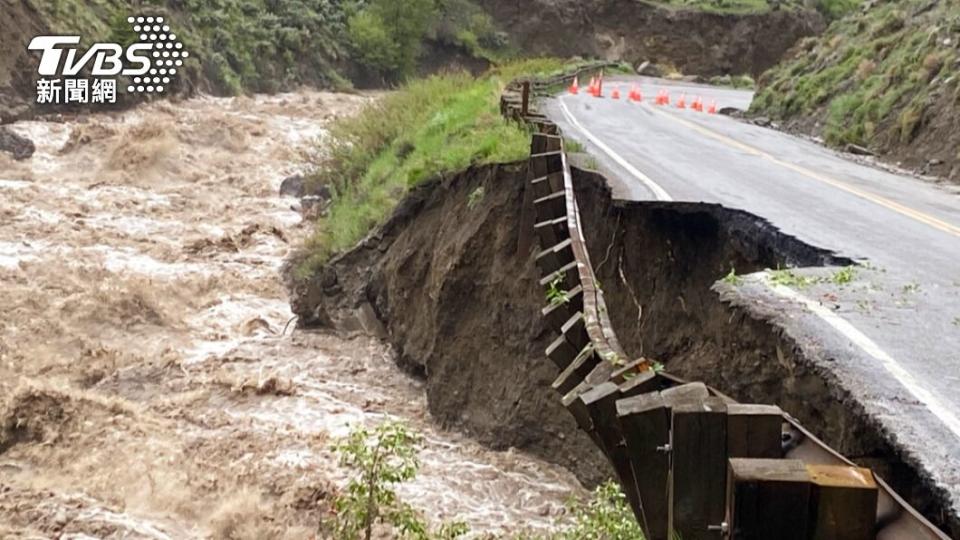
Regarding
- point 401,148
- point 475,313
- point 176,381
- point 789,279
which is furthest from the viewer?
point 401,148

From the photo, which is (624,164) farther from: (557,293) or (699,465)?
(699,465)

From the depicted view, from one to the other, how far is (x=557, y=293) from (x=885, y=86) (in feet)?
43.9

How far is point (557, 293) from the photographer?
572 centimetres

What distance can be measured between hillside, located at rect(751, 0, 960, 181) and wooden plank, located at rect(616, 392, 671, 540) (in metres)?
11.3

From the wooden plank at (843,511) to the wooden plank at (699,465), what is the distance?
369 mm

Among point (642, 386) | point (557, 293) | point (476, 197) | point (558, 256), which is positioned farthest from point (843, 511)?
point (476, 197)

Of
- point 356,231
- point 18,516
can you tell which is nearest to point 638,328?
point 18,516

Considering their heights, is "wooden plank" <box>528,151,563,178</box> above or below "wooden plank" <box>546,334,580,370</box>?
above

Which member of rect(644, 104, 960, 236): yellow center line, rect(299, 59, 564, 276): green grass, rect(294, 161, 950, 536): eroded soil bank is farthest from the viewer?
rect(299, 59, 564, 276): green grass

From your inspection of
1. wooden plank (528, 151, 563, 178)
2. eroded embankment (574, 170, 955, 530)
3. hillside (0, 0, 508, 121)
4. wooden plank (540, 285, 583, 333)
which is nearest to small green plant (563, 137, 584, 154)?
eroded embankment (574, 170, 955, 530)

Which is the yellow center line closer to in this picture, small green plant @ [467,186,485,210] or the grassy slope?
small green plant @ [467,186,485,210]

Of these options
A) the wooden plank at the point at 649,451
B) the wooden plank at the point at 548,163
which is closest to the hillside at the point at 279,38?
the wooden plank at the point at 548,163

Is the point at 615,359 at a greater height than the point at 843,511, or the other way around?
the point at 843,511

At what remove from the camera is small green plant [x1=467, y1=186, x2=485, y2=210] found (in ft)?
40.0
